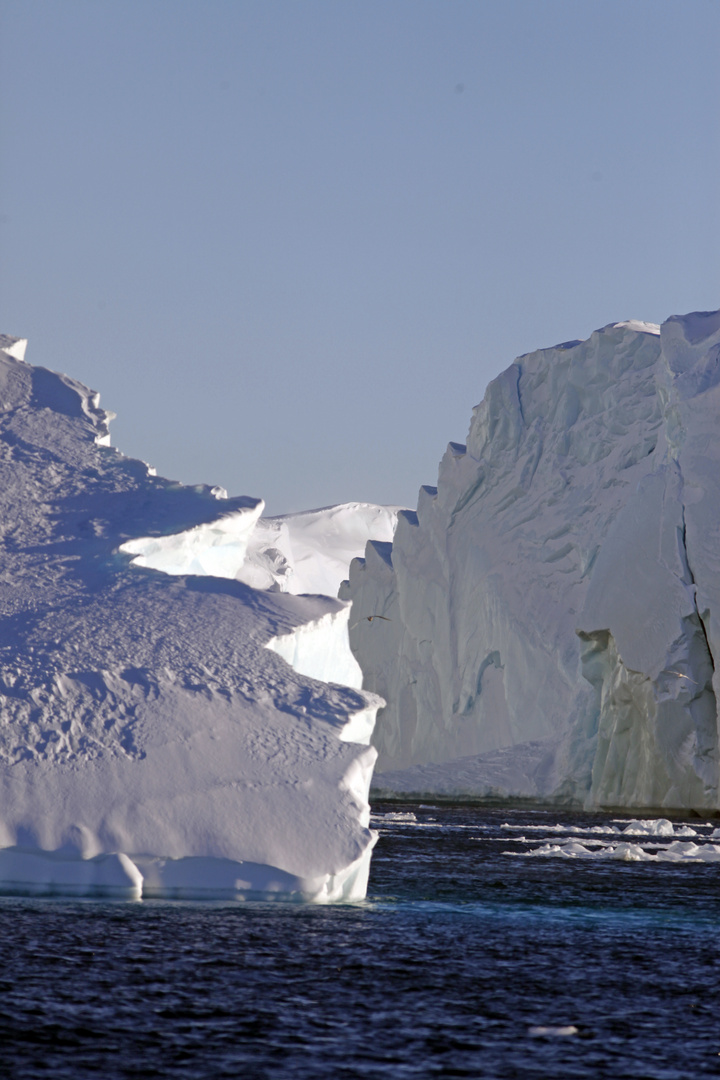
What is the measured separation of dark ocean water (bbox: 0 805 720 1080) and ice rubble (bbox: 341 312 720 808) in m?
18.0

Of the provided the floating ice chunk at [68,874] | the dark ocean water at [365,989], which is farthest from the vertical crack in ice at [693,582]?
the floating ice chunk at [68,874]

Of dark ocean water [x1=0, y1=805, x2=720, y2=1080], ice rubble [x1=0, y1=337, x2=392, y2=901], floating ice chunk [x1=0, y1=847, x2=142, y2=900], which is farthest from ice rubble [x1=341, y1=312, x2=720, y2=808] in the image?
floating ice chunk [x1=0, y1=847, x2=142, y2=900]

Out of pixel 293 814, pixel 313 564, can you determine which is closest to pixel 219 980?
pixel 293 814

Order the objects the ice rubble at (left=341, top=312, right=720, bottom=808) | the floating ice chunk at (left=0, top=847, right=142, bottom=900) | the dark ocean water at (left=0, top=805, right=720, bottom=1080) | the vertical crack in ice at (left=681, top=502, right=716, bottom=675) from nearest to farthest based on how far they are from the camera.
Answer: the dark ocean water at (left=0, top=805, right=720, bottom=1080)
the floating ice chunk at (left=0, top=847, right=142, bottom=900)
the vertical crack in ice at (left=681, top=502, right=716, bottom=675)
the ice rubble at (left=341, top=312, right=720, bottom=808)

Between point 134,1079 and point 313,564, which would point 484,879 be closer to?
point 134,1079

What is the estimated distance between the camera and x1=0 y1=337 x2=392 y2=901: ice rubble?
912 centimetres

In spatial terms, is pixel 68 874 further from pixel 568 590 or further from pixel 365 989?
pixel 568 590

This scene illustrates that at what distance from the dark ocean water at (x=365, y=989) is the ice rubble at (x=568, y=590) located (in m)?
18.0

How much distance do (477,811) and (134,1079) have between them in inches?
1058

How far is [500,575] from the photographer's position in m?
40.6

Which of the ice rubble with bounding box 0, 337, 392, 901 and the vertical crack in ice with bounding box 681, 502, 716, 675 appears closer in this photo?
the ice rubble with bounding box 0, 337, 392, 901

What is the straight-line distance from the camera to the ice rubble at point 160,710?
9.12 m

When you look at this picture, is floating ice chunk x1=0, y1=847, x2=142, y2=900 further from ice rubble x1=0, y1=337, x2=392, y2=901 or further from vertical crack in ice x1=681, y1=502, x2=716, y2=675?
vertical crack in ice x1=681, y1=502, x2=716, y2=675

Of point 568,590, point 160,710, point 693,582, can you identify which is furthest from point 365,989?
point 568,590
